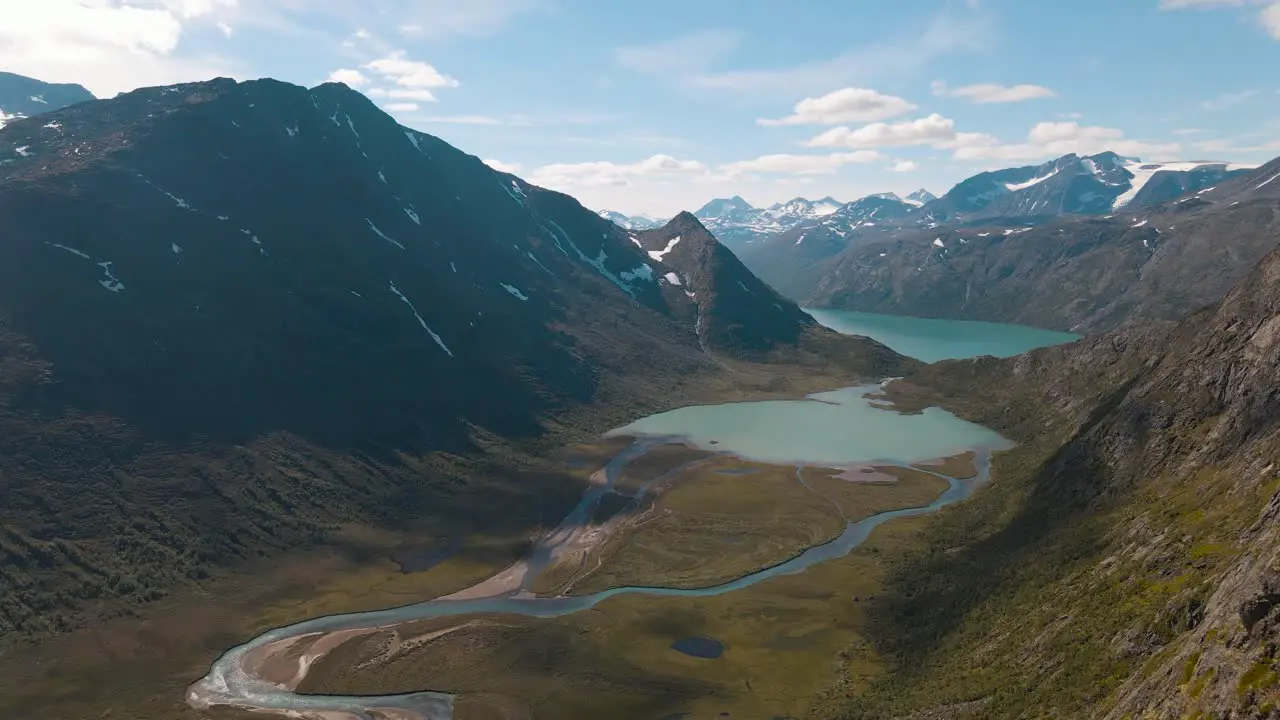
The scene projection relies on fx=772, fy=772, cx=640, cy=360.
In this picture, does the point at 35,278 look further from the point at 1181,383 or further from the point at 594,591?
A: the point at 1181,383

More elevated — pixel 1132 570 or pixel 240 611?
pixel 1132 570

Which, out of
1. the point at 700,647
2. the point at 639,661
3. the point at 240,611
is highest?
Answer: the point at 240,611

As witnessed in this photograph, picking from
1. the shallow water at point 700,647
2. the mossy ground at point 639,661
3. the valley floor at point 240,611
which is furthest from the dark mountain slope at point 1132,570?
the shallow water at point 700,647

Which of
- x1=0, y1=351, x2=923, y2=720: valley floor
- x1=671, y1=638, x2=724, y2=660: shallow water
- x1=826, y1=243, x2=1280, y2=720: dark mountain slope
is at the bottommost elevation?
x1=671, y1=638, x2=724, y2=660: shallow water

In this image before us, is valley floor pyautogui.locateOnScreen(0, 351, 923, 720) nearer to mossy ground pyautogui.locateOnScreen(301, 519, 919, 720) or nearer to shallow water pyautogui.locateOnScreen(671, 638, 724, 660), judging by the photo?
mossy ground pyautogui.locateOnScreen(301, 519, 919, 720)

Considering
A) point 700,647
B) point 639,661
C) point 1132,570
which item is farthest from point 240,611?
point 1132,570

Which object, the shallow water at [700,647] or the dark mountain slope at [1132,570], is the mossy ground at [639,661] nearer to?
the shallow water at [700,647]

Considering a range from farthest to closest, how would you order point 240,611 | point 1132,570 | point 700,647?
point 240,611 → point 700,647 → point 1132,570

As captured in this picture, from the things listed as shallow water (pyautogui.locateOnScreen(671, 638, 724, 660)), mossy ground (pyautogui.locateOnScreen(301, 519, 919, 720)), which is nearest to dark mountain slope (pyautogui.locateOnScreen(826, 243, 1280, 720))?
mossy ground (pyautogui.locateOnScreen(301, 519, 919, 720))

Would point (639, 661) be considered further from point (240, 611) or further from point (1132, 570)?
point (240, 611)
